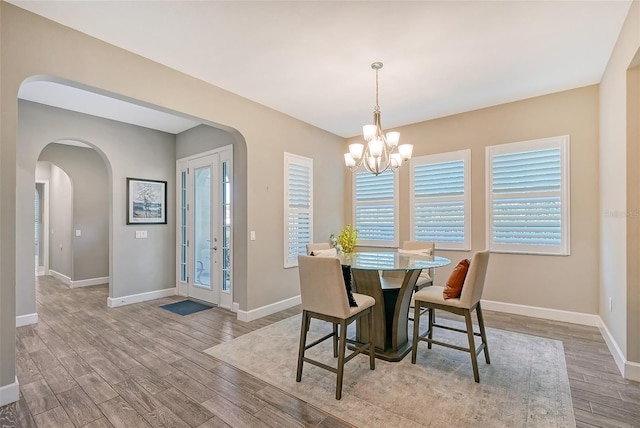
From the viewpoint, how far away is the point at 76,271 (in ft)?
19.8

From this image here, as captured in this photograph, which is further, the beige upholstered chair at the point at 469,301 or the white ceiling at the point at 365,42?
the beige upholstered chair at the point at 469,301

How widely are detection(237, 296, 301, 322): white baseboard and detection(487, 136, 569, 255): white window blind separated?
304cm

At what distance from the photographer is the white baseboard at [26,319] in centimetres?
388

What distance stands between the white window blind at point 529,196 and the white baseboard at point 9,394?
5.22 metres

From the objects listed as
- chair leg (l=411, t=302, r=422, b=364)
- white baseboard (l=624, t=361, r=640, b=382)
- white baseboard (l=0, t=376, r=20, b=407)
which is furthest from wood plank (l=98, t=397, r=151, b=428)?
white baseboard (l=624, t=361, r=640, b=382)

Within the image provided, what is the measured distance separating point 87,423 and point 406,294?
2.63m

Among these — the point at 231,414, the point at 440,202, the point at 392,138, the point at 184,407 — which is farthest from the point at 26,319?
the point at 440,202

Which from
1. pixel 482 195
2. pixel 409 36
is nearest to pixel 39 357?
pixel 409 36

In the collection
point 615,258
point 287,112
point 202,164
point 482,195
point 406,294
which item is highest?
point 287,112

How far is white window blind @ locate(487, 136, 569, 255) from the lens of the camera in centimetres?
392

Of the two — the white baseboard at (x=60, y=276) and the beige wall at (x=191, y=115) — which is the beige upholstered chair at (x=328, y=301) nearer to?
the beige wall at (x=191, y=115)

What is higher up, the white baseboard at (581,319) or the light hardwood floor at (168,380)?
the white baseboard at (581,319)

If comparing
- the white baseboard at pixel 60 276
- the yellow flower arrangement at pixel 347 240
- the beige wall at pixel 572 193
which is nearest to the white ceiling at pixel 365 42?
the beige wall at pixel 572 193

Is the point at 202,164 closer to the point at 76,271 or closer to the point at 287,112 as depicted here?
the point at 287,112
